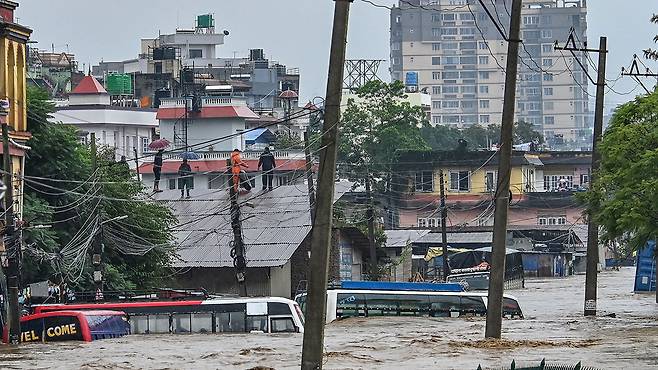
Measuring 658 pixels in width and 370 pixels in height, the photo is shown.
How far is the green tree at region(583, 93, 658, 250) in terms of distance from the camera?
40656 millimetres

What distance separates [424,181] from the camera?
117m

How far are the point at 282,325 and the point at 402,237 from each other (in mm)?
49807

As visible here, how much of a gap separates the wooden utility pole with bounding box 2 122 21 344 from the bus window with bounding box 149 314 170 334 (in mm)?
4172

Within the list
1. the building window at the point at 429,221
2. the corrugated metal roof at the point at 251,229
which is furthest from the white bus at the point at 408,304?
the building window at the point at 429,221

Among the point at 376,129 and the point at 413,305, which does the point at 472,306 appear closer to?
the point at 413,305

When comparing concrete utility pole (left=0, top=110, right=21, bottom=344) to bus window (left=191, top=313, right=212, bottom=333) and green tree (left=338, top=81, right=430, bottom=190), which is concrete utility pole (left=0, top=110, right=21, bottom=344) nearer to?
bus window (left=191, top=313, right=212, bottom=333)

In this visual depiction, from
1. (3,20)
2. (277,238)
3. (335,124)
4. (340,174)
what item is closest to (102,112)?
(340,174)

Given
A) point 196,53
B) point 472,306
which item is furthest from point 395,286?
point 196,53

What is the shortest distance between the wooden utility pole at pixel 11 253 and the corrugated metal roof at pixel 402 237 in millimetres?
44862

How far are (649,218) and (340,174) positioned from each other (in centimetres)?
7818

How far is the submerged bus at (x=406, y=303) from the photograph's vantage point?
5266 cm

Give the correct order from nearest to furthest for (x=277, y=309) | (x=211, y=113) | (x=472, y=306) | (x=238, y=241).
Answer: (x=277, y=309), (x=472, y=306), (x=238, y=241), (x=211, y=113)

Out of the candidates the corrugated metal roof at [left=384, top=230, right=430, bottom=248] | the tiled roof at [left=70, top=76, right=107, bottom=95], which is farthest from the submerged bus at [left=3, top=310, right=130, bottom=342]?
the tiled roof at [left=70, top=76, right=107, bottom=95]

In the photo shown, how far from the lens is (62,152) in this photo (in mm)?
58250
